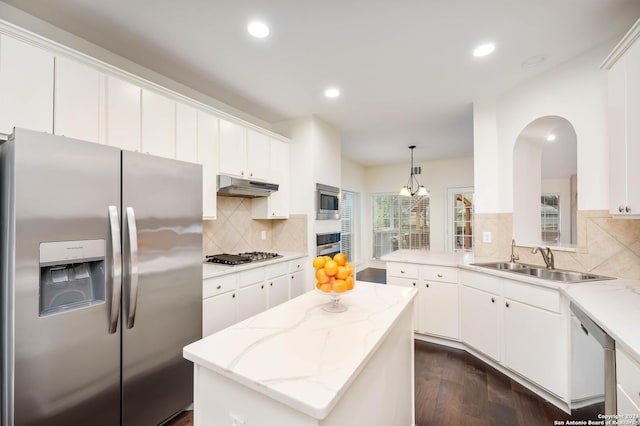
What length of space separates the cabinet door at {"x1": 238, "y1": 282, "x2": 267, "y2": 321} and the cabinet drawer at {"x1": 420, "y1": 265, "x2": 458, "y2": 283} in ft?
5.69

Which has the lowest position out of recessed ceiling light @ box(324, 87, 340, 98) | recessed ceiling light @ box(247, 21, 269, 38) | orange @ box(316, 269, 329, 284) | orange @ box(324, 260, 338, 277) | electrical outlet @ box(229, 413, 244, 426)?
electrical outlet @ box(229, 413, 244, 426)

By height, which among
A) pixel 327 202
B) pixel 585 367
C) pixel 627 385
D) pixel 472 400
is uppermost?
pixel 327 202

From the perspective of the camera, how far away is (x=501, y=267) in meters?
2.63

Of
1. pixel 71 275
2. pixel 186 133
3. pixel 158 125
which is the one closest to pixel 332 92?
pixel 186 133

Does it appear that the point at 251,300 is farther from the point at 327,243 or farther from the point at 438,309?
the point at 438,309

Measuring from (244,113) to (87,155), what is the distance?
230cm

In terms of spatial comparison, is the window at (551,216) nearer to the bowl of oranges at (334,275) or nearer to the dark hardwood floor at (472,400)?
the dark hardwood floor at (472,400)

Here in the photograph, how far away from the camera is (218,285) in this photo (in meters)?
2.28

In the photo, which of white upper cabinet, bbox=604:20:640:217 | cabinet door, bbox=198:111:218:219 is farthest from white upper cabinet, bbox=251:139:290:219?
white upper cabinet, bbox=604:20:640:217

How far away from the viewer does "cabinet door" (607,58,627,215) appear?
1.64 m

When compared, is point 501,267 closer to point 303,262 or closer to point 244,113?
point 303,262

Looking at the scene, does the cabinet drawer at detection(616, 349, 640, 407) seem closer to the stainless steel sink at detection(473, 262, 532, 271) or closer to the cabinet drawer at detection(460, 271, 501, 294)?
the cabinet drawer at detection(460, 271, 501, 294)

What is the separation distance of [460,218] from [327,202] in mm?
3783

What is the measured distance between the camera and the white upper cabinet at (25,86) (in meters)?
1.43
